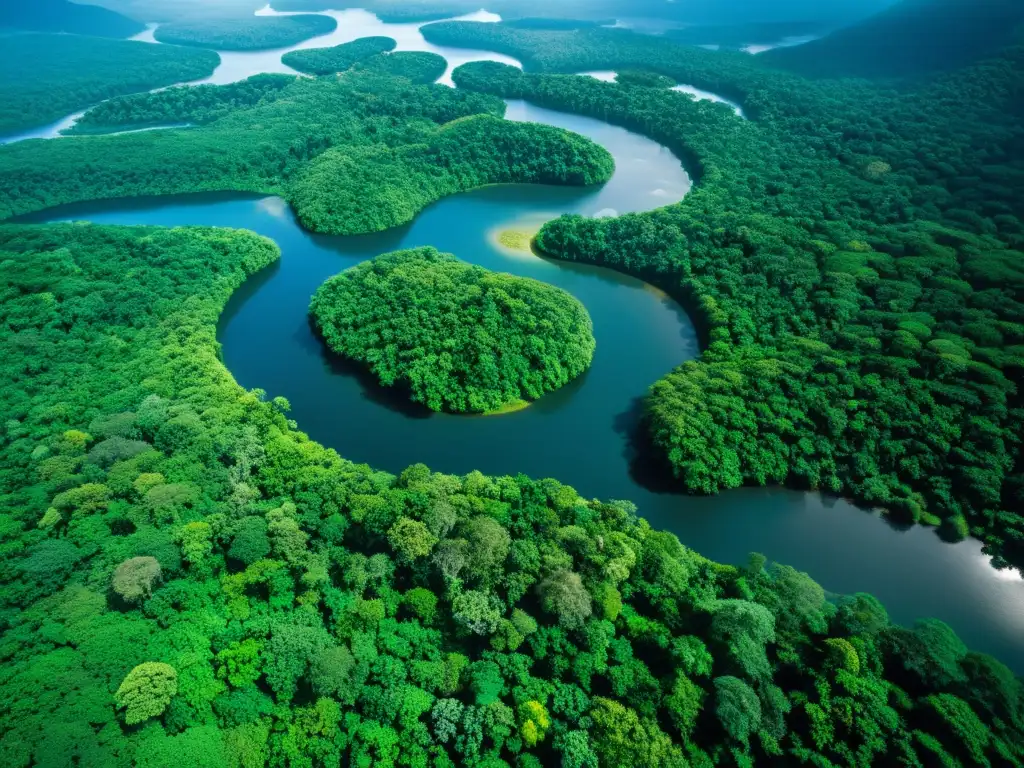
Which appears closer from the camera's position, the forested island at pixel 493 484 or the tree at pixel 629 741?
the tree at pixel 629 741

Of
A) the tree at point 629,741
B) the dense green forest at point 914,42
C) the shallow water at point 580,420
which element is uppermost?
the dense green forest at point 914,42

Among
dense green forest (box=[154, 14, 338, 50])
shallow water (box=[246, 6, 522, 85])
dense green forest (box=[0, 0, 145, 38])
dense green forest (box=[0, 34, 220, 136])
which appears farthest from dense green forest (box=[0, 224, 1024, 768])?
dense green forest (box=[0, 0, 145, 38])

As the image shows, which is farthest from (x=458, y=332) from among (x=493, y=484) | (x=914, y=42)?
(x=914, y=42)

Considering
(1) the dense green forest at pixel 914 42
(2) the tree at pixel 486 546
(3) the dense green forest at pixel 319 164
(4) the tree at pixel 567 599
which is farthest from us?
(1) the dense green forest at pixel 914 42

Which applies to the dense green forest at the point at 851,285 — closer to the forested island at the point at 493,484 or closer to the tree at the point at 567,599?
the forested island at the point at 493,484

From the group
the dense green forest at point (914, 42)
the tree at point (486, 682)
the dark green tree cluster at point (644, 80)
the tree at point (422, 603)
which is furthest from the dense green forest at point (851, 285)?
the tree at point (422, 603)

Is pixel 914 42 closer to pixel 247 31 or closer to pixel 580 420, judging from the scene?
pixel 580 420

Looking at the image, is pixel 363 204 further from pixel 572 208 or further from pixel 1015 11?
pixel 1015 11

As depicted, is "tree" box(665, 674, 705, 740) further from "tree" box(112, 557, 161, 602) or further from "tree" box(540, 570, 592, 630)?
"tree" box(112, 557, 161, 602)
